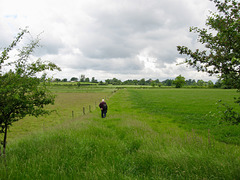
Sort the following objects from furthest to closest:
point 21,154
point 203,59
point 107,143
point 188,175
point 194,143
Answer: point 107,143 < point 194,143 < point 21,154 < point 188,175 < point 203,59

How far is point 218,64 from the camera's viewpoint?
3121 mm


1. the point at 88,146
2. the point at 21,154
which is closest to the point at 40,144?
the point at 21,154

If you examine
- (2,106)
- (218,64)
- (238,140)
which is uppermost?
(218,64)

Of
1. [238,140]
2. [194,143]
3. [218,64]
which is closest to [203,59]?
[218,64]

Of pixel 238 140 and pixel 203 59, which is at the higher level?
pixel 203 59

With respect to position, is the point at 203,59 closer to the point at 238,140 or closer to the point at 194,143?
the point at 194,143

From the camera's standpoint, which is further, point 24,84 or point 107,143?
point 107,143

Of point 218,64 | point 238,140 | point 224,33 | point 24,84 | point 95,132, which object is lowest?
point 238,140

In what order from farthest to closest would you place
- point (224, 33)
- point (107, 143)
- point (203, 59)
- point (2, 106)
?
point (107, 143) < point (2, 106) < point (203, 59) < point (224, 33)

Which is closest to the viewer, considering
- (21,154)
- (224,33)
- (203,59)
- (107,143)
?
(224,33)

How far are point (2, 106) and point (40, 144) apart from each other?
2.45 metres

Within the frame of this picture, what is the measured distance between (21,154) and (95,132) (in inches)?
141

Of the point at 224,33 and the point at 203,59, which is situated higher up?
the point at 224,33

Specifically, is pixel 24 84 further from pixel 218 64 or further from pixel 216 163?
pixel 216 163
